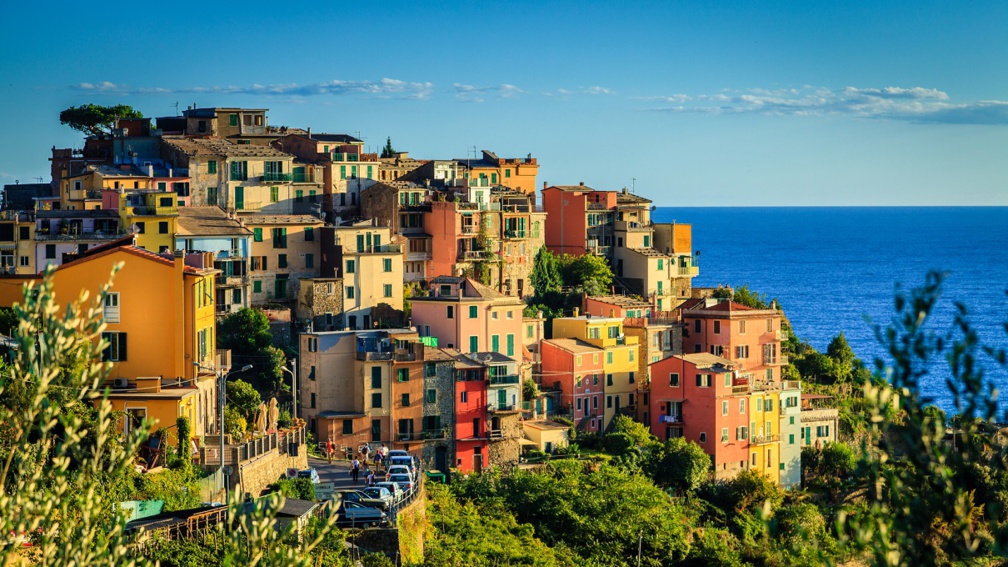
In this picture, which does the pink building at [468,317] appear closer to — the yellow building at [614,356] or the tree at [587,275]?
the yellow building at [614,356]

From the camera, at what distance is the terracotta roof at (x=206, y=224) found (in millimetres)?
51938

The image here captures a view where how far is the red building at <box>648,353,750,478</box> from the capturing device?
185 ft

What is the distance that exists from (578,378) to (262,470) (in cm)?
1955

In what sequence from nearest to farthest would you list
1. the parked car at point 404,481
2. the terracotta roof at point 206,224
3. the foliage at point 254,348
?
the parked car at point 404,481, the foliage at point 254,348, the terracotta roof at point 206,224

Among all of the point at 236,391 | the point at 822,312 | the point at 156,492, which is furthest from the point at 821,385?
the point at 822,312

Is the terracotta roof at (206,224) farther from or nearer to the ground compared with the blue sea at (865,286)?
farther from the ground

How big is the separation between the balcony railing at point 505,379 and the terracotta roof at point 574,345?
5231 mm

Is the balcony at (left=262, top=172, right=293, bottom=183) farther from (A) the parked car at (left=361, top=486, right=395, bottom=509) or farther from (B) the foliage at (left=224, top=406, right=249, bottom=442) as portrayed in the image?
(A) the parked car at (left=361, top=486, right=395, bottom=509)

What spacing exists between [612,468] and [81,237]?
17865 mm

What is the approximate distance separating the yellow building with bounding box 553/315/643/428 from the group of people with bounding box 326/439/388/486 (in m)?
11.8

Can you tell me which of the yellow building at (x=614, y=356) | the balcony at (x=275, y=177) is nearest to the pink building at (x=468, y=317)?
the yellow building at (x=614, y=356)

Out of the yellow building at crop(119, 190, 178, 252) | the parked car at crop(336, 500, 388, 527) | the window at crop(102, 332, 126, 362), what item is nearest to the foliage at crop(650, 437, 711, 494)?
the parked car at crop(336, 500, 388, 527)

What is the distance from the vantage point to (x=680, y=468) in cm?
5375

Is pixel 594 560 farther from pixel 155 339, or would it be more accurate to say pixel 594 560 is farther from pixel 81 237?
pixel 81 237
